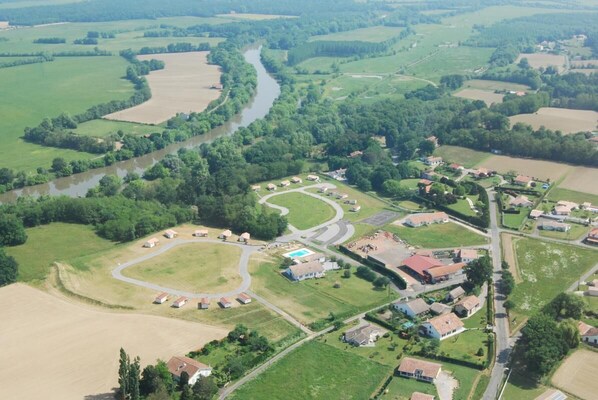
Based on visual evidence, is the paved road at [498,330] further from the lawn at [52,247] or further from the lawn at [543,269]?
the lawn at [52,247]

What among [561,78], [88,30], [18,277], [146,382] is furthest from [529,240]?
[88,30]

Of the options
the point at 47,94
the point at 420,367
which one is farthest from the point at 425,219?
the point at 47,94

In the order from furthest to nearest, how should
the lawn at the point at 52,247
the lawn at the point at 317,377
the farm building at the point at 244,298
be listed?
the lawn at the point at 52,247 < the farm building at the point at 244,298 < the lawn at the point at 317,377

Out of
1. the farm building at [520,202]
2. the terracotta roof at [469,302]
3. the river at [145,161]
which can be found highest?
the farm building at [520,202]

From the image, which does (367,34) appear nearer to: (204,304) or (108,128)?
(108,128)

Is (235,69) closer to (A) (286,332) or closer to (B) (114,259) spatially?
(B) (114,259)

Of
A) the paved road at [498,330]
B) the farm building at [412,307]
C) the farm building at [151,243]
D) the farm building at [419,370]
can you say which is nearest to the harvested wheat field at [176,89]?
the farm building at [151,243]

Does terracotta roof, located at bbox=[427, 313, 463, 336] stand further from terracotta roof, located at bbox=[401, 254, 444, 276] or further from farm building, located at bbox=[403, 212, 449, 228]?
farm building, located at bbox=[403, 212, 449, 228]
